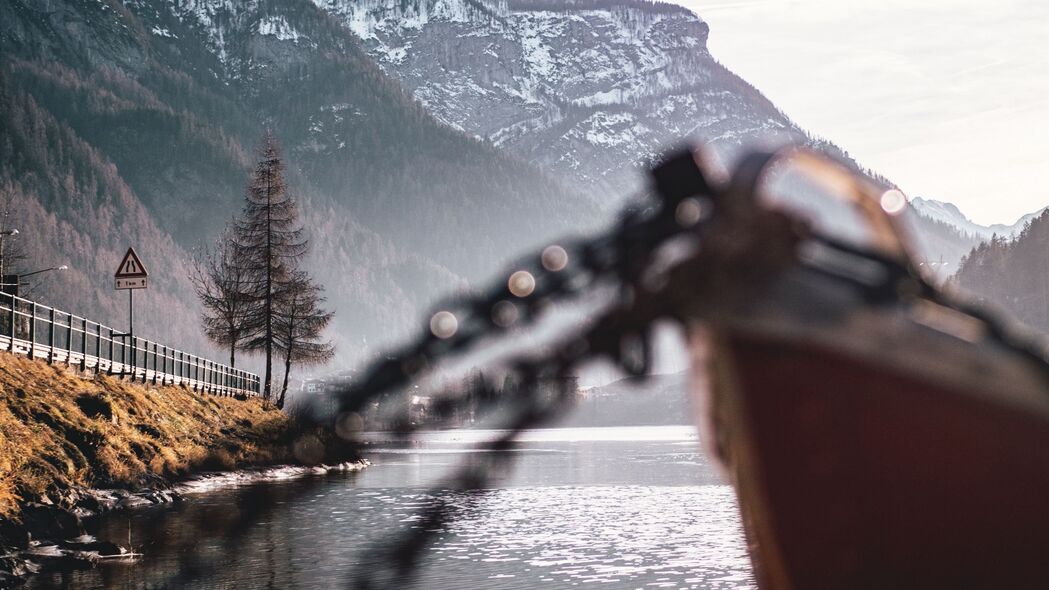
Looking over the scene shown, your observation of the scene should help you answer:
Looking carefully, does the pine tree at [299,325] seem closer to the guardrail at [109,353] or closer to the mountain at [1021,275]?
the guardrail at [109,353]

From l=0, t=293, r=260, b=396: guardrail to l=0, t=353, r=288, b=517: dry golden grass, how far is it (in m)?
0.64

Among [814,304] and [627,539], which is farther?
[627,539]

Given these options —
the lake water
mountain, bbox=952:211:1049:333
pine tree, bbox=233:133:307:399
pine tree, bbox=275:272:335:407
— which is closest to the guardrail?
pine tree, bbox=233:133:307:399

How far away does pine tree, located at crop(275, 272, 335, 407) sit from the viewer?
201 ft

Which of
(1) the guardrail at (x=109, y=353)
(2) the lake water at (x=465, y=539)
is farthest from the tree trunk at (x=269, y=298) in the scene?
(2) the lake water at (x=465, y=539)

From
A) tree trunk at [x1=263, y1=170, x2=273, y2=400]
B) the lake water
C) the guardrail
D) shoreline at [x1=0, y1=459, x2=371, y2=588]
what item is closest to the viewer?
shoreline at [x1=0, y1=459, x2=371, y2=588]

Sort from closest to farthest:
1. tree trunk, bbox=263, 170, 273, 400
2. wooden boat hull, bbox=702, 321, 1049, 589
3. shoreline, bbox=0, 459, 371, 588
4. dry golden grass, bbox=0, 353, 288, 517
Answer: wooden boat hull, bbox=702, 321, 1049, 589
shoreline, bbox=0, 459, 371, 588
dry golden grass, bbox=0, 353, 288, 517
tree trunk, bbox=263, 170, 273, 400

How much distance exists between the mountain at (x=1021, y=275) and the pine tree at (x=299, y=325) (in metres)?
121

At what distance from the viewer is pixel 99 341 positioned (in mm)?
38250

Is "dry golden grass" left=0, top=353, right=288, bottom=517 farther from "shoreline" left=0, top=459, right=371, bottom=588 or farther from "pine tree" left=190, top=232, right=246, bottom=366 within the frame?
"pine tree" left=190, top=232, right=246, bottom=366

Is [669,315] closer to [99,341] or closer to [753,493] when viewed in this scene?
[753,493]

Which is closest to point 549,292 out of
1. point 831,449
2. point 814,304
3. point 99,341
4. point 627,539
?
point 814,304

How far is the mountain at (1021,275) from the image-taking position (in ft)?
525

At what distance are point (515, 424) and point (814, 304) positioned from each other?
586mm
